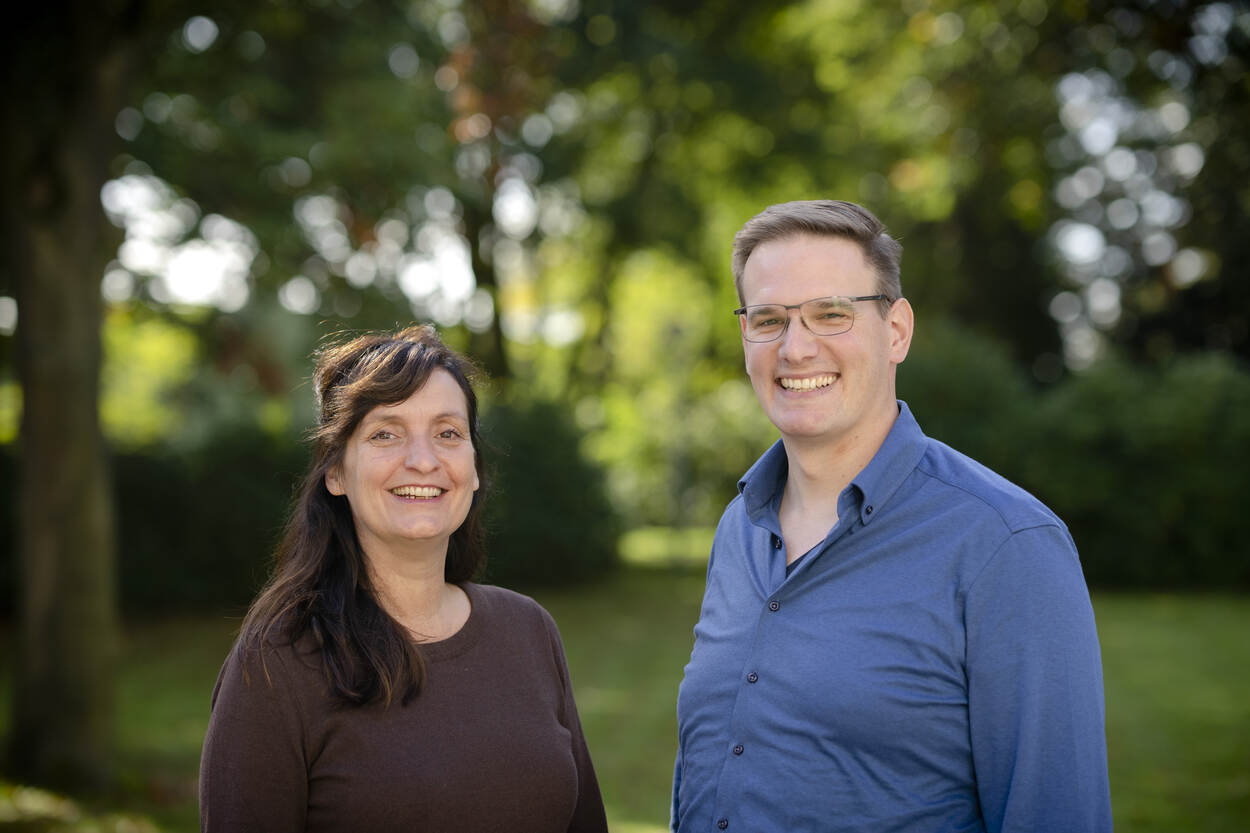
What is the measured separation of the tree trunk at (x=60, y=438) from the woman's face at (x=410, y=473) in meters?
5.98

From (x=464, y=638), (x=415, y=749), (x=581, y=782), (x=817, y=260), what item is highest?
(x=817, y=260)

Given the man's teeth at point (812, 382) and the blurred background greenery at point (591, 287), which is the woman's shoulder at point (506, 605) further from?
the man's teeth at point (812, 382)

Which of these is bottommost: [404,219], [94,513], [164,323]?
[94,513]

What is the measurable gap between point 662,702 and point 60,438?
6440 mm

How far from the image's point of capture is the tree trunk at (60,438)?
7617 millimetres

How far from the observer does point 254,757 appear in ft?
7.88

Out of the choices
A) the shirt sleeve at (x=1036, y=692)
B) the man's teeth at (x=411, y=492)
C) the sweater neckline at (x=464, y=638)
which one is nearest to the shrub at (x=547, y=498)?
the sweater neckline at (x=464, y=638)

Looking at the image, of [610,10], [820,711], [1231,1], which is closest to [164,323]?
[610,10]

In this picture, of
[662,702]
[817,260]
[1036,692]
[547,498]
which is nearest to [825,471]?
[817,260]

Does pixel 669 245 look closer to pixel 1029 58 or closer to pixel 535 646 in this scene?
pixel 1029 58

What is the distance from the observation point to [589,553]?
18875 mm

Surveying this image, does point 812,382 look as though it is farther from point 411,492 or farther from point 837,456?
point 411,492

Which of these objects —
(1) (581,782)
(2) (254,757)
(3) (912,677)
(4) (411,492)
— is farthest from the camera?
(1) (581,782)

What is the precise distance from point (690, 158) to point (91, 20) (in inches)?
690
